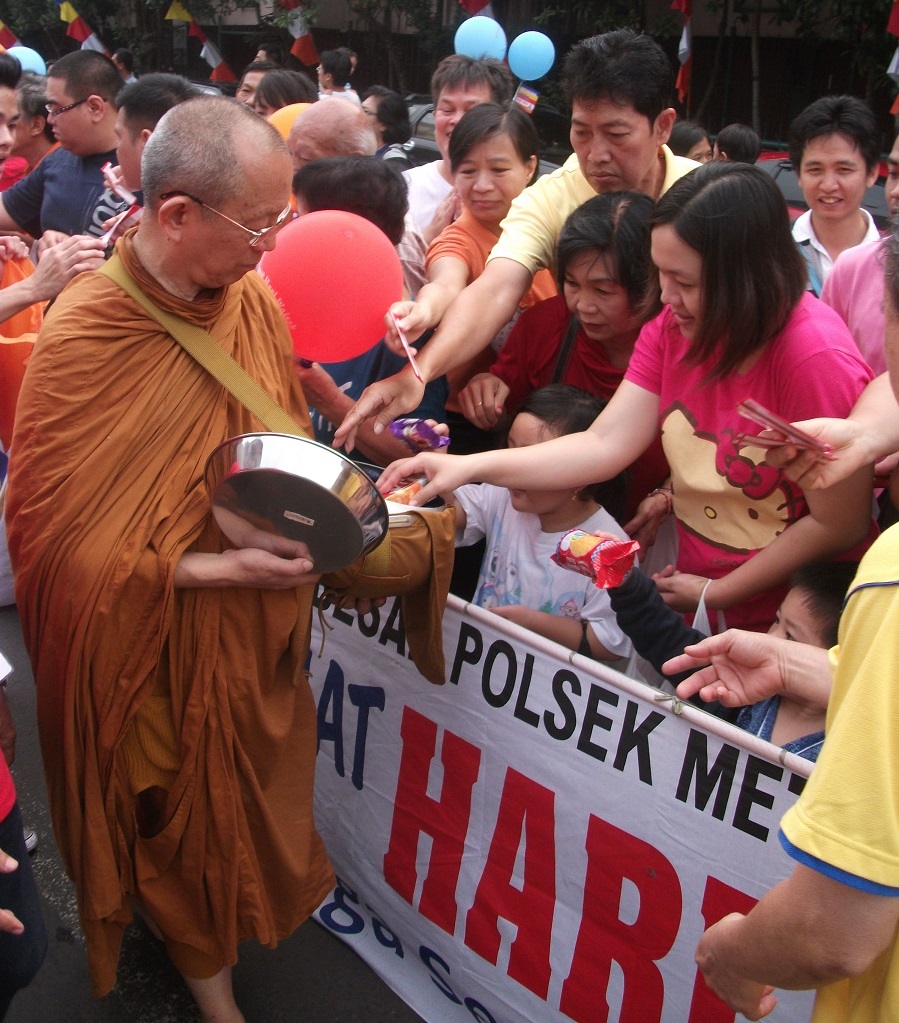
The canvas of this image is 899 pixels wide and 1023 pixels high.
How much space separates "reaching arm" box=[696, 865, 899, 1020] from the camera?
1.12m

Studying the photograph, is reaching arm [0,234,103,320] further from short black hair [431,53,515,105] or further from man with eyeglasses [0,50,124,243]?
short black hair [431,53,515,105]

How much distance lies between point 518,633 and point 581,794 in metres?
0.36

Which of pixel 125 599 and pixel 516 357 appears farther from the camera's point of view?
pixel 516 357

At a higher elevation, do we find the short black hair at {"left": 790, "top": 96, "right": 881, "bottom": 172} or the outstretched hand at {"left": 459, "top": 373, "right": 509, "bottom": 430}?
the short black hair at {"left": 790, "top": 96, "right": 881, "bottom": 172}

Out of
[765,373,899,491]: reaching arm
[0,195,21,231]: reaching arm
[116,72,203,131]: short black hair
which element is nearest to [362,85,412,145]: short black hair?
[0,195,21,231]: reaching arm

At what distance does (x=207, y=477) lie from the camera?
1.96 meters

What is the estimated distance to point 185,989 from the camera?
2.58 m

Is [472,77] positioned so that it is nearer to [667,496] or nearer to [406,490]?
[667,496]

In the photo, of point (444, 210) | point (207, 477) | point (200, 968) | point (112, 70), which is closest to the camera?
point (207, 477)

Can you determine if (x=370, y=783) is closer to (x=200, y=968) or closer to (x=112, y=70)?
(x=200, y=968)

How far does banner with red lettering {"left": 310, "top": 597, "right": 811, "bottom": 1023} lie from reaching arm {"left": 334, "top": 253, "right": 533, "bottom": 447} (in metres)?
0.49

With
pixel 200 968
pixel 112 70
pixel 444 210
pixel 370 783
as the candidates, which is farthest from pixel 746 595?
pixel 112 70

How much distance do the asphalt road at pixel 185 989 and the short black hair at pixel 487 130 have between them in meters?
2.51

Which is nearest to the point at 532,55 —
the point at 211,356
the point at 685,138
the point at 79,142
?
the point at 685,138
